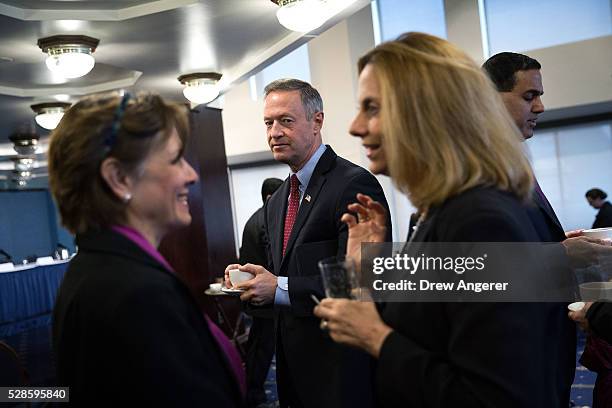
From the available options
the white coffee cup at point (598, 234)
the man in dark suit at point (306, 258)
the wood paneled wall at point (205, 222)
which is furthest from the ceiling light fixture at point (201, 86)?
the white coffee cup at point (598, 234)

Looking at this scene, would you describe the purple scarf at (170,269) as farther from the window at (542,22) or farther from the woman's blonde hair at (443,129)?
the window at (542,22)

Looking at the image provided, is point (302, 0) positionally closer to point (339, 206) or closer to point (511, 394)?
point (339, 206)

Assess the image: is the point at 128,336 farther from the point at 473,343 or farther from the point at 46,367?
the point at 46,367

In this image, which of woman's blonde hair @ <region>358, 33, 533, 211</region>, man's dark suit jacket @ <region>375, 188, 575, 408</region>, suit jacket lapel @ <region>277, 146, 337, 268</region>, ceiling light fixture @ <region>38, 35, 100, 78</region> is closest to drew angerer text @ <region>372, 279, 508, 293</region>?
man's dark suit jacket @ <region>375, 188, 575, 408</region>

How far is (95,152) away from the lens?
1.14 meters

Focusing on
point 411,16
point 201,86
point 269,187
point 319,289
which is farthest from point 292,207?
point 411,16

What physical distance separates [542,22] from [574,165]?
2130 mm

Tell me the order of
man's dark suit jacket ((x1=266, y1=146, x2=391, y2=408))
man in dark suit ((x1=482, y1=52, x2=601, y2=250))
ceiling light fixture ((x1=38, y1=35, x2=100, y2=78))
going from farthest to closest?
ceiling light fixture ((x1=38, y1=35, x2=100, y2=78)) < man in dark suit ((x1=482, y1=52, x2=601, y2=250)) < man's dark suit jacket ((x1=266, y1=146, x2=391, y2=408))

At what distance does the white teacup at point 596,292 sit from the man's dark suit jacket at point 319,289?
2.31 feet

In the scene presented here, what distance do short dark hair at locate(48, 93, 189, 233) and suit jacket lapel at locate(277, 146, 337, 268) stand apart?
39.4 inches

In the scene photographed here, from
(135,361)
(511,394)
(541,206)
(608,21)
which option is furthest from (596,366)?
(608,21)

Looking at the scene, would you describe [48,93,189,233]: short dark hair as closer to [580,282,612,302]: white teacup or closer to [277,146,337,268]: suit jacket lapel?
[277,146,337,268]: suit jacket lapel

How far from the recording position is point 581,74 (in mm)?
7539

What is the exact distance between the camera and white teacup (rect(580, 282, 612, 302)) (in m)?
1.55
